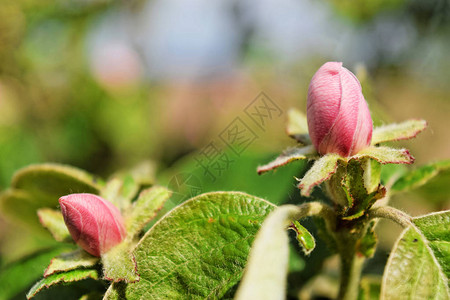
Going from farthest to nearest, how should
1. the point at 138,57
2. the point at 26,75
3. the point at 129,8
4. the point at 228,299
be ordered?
the point at 138,57 → the point at 129,8 → the point at 26,75 → the point at 228,299

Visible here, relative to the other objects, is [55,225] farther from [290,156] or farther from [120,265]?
[290,156]

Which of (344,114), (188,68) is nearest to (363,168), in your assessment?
(344,114)

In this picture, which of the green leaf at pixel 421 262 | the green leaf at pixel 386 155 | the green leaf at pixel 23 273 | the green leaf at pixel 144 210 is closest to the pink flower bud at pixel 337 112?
the green leaf at pixel 386 155

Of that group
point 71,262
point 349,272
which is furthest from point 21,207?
point 349,272

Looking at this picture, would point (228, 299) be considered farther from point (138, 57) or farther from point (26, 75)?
point (138, 57)

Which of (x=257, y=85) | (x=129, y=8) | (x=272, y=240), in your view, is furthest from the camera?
(x=257, y=85)

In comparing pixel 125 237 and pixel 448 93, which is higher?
pixel 125 237

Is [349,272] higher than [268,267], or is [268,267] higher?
[268,267]
